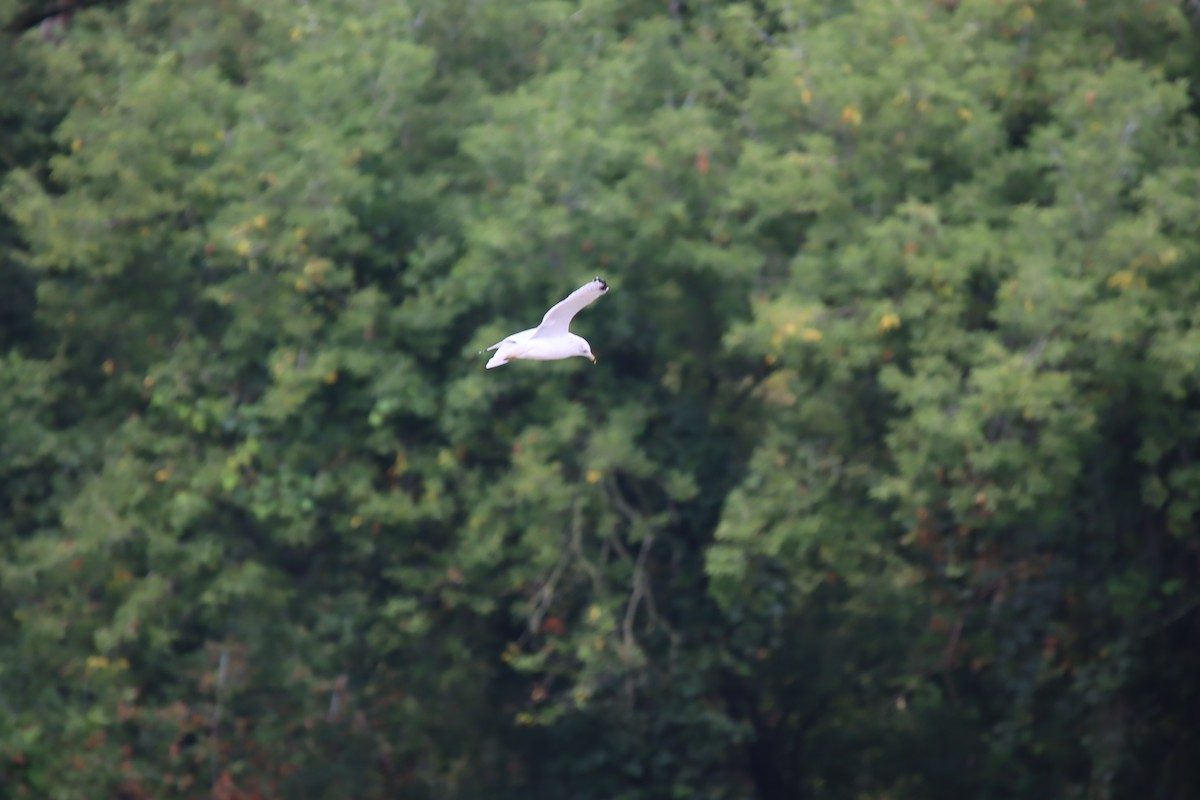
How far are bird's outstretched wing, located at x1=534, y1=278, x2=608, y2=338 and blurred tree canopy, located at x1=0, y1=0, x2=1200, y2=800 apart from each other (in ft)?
12.0

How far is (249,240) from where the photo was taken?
14.1m

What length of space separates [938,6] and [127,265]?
6.69 meters

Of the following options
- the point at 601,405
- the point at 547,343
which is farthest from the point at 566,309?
the point at 601,405

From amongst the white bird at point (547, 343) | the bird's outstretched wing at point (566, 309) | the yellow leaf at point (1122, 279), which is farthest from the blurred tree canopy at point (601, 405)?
the bird's outstretched wing at point (566, 309)

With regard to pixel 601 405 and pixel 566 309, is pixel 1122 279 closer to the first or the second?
pixel 601 405

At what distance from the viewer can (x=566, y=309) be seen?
9.14m

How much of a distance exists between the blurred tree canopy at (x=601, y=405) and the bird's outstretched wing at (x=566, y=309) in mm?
3653

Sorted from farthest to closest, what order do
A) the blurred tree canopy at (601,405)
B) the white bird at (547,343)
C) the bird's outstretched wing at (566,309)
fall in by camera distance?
the blurred tree canopy at (601,405), the white bird at (547,343), the bird's outstretched wing at (566,309)

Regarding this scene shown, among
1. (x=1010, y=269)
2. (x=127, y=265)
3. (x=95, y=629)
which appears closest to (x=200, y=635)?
(x=95, y=629)

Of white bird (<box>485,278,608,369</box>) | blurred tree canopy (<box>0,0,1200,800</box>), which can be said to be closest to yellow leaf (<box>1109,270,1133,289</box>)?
blurred tree canopy (<box>0,0,1200,800</box>)

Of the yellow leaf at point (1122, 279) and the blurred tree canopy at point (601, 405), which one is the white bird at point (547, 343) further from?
the yellow leaf at point (1122, 279)

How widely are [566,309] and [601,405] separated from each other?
18.1 ft

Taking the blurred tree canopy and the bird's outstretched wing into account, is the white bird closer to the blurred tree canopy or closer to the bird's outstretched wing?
the bird's outstretched wing

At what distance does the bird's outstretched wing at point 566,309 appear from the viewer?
28.1ft
